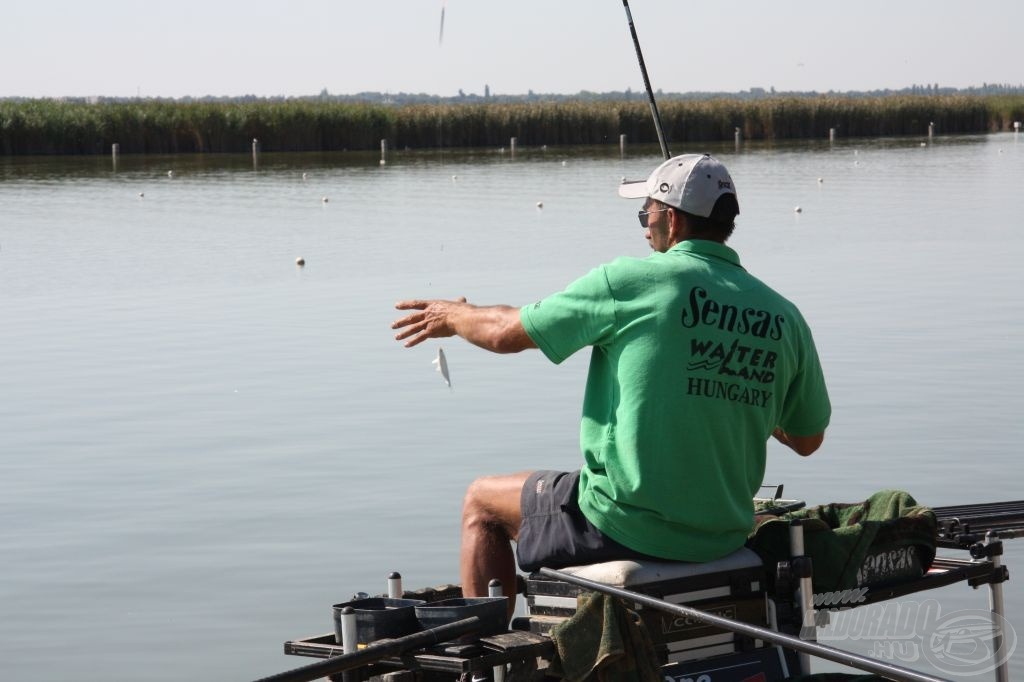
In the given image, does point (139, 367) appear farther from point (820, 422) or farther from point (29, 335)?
point (820, 422)

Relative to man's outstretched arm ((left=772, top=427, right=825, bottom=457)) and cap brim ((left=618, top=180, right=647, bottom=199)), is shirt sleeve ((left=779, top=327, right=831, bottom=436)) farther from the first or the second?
cap brim ((left=618, top=180, right=647, bottom=199))

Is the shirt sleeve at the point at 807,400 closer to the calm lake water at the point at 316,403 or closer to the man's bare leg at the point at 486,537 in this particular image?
the man's bare leg at the point at 486,537

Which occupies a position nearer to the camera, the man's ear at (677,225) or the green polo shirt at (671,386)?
the green polo shirt at (671,386)

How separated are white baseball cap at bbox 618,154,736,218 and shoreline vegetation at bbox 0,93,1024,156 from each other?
43.6 meters

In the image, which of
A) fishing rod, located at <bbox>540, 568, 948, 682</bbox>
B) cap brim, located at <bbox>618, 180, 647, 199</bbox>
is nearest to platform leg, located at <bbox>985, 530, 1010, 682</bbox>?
fishing rod, located at <bbox>540, 568, 948, 682</bbox>

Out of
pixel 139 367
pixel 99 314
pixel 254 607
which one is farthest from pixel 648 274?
pixel 99 314

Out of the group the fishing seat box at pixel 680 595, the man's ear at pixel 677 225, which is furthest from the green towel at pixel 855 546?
the man's ear at pixel 677 225

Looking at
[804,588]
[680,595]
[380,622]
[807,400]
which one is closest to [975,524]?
[807,400]

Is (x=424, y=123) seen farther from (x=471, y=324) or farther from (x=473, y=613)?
(x=473, y=613)

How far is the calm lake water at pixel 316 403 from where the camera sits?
719 cm

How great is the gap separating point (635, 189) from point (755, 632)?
1.31 m

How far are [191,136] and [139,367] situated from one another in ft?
128

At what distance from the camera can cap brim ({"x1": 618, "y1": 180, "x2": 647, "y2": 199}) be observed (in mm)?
4309

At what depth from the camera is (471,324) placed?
4.26 metres
